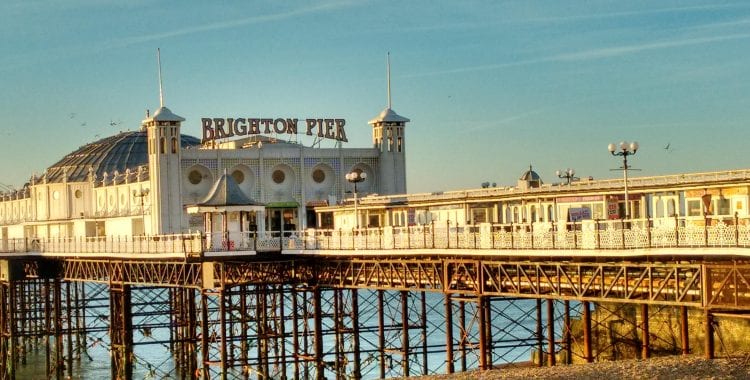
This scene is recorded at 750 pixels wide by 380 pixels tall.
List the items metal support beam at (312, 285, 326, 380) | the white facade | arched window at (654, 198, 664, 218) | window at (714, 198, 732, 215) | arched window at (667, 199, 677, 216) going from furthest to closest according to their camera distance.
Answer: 1. the white facade
2. metal support beam at (312, 285, 326, 380)
3. arched window at (654, 198, 664, 218)
4. arched window at (667, 199, 677, 216)
5. window at (714, 198, 732, 215)

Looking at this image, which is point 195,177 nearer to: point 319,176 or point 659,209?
point 319,176

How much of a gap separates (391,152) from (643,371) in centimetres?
4893

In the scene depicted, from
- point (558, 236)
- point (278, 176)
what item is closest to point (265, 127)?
point (278, 176)

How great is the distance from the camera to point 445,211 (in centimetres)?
6103

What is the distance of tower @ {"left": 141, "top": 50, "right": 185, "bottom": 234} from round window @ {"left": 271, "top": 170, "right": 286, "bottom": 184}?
6.17 meters

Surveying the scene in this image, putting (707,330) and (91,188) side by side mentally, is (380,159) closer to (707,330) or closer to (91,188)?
(91,188)

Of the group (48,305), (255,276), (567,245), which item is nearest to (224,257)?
(255,276)

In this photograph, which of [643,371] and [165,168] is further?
[165,168]

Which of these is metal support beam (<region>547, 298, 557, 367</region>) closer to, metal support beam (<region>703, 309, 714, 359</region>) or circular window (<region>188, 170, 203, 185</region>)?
metal support beam (<region>703, 309, 714, 359</region>)

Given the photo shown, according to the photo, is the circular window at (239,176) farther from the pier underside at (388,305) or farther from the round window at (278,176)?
the pier underside at (388,305)

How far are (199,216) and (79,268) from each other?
7.76 meters

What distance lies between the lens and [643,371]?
43.0 meters

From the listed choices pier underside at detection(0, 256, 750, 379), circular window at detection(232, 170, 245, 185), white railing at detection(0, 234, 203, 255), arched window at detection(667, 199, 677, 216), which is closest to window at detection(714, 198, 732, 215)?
arched window at detection(667, 199, 677, 216)

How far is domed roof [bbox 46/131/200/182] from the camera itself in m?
116
